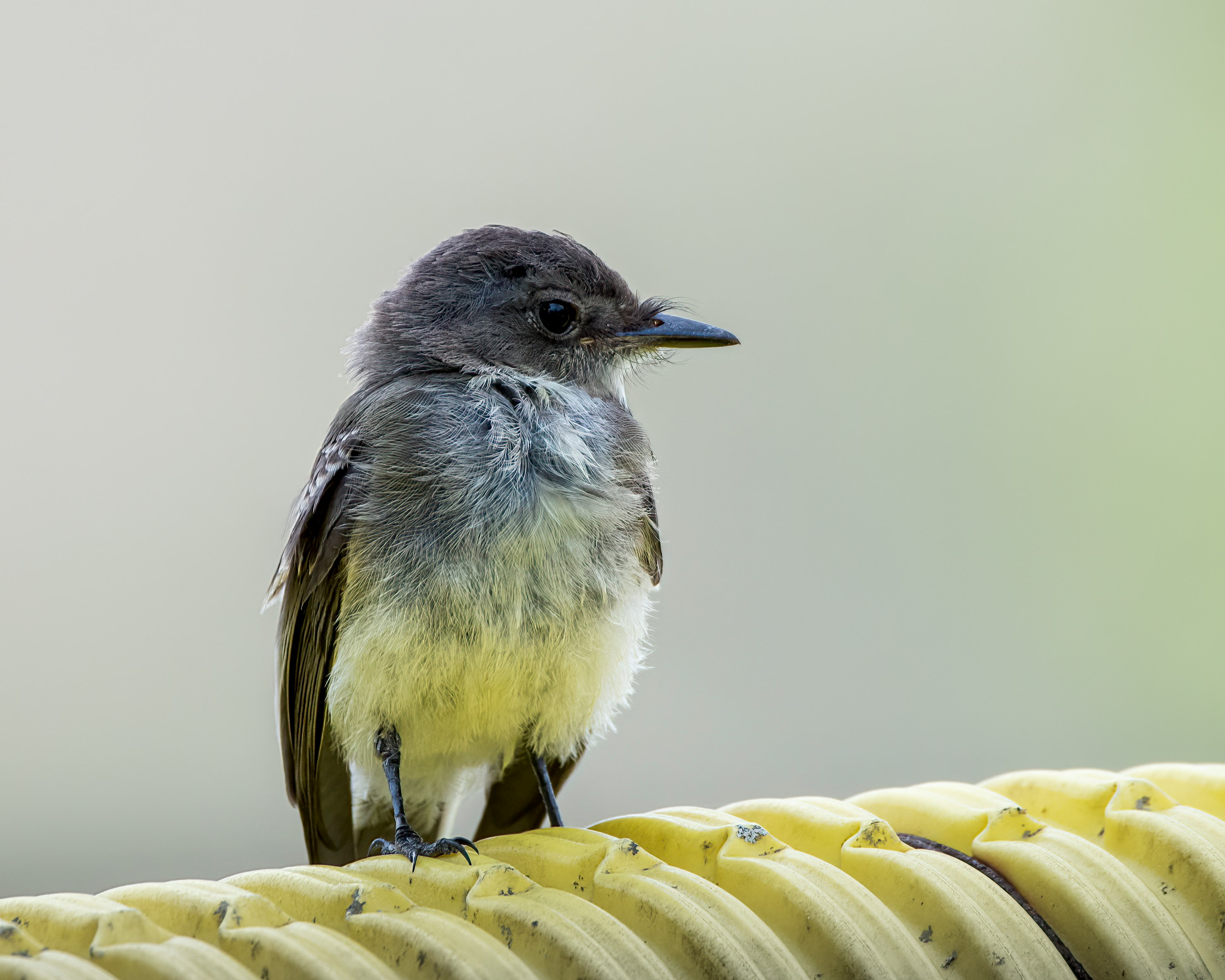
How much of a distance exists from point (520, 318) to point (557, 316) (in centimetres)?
8

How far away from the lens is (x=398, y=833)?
6.98 ft

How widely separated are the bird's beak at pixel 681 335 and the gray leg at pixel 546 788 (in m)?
0.99

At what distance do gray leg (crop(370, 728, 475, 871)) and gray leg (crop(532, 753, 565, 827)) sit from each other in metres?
0.34

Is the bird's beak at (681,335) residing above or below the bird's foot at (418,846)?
above

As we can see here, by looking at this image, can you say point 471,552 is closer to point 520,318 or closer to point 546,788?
point 520,318

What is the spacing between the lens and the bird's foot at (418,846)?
181 cm

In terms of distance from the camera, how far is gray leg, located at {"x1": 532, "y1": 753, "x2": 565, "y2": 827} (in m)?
2.51

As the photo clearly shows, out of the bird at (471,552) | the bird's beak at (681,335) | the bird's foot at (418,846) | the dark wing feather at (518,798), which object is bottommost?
the dark wing feather at (518,798)

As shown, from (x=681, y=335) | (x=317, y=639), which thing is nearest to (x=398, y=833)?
(x=317, y=639)

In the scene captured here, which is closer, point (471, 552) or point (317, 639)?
point (471, 552)

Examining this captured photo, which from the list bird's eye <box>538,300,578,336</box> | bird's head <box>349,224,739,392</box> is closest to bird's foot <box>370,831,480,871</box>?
bird's head <box>349,224,739,392</box>

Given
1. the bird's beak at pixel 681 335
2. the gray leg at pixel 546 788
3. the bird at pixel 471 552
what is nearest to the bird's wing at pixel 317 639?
the bird at pixel 471 552

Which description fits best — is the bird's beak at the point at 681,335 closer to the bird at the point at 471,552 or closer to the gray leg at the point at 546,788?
the bird at the point at 471,552

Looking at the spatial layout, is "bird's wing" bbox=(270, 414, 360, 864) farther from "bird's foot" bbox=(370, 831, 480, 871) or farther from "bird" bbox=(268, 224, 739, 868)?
"bird's foot" bbox=(370, 831, 480, 871)
